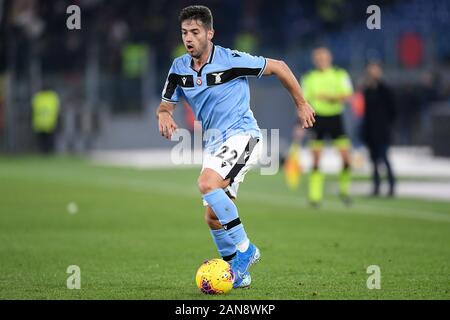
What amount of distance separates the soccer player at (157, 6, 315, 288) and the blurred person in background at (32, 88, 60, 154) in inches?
1133

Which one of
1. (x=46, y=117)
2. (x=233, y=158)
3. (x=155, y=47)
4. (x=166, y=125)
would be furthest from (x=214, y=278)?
(x=155, y=47)

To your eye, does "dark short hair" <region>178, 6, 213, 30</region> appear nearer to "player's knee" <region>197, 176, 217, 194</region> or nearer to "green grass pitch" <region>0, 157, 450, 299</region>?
"player's knee" <region>197, 176, 217, 194</region>

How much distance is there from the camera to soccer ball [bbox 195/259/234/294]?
9.37 m

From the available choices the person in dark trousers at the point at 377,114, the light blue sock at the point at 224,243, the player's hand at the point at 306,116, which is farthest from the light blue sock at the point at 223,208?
the person in dark trousers at the point at 377,114

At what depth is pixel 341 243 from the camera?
13609 millimetres

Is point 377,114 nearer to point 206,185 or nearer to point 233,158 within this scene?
point 233,158

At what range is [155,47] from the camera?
39938 millimetres

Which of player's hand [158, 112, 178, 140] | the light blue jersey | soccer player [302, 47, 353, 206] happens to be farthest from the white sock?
soccer player [302, 47, 353, 206]

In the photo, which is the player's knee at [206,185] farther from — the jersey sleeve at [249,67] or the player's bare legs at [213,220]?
the jersey sleeve at [249,67]

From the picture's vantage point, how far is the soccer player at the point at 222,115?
962cm

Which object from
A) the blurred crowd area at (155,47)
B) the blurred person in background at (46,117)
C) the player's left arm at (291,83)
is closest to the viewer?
the player's left arm at (291,83)

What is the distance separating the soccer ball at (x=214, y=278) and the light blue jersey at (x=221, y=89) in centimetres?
104

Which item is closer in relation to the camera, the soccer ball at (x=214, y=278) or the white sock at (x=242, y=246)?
the soccer ball at (x=214, y=278)
